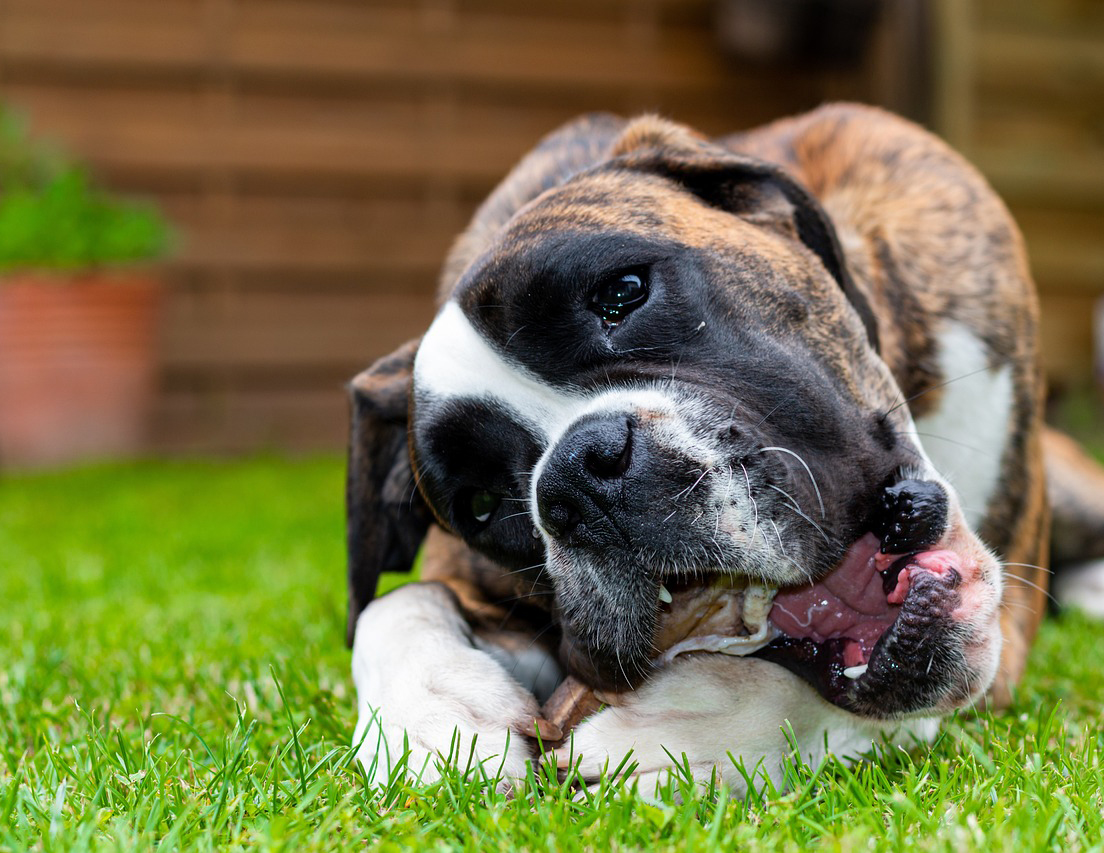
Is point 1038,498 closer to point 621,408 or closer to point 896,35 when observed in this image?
point 621,408

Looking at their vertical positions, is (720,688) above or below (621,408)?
below

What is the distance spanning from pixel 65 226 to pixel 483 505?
4995 millimetres

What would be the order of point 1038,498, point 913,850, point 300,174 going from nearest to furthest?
point 913,850, point 1038,498, point 300,174

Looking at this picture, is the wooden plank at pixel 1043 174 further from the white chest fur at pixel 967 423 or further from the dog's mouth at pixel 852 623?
the dog's mouth at pixel 852 623

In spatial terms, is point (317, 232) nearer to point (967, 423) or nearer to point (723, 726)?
point (967, 423)

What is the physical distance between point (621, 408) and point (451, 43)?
20.7 ft

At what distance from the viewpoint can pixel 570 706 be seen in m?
1.95

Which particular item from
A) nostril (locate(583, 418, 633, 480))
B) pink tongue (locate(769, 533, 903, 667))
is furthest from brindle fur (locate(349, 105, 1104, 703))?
nostril (locate(583, 418, 633, 480))

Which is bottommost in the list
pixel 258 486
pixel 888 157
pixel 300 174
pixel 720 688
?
pixel 258 486

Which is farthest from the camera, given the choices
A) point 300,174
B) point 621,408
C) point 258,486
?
point 300,174

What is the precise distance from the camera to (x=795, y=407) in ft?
6.42

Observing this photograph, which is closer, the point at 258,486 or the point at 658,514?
the point at 658,514

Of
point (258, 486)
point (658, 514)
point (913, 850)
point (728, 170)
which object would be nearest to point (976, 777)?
point (913, 850)

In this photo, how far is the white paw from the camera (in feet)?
11.1
